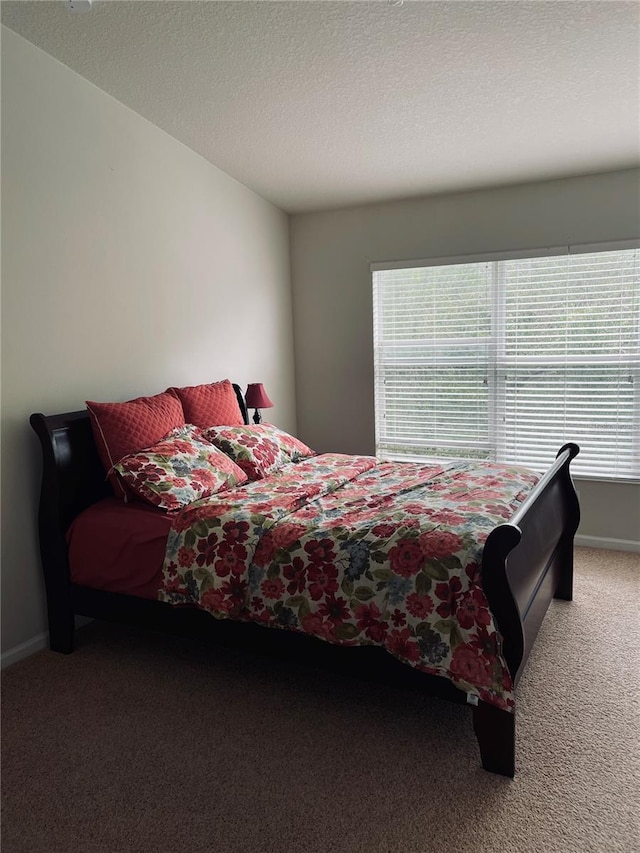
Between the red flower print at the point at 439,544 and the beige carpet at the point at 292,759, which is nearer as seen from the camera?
the beige carpet at the point at 292,759

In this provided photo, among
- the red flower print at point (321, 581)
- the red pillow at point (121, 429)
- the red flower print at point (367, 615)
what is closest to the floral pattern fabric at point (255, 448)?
the red pillow at point (121, 429)

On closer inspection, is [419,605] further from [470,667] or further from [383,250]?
[383,250]

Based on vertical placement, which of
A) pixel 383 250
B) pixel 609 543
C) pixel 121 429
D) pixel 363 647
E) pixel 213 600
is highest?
pixel 383 250

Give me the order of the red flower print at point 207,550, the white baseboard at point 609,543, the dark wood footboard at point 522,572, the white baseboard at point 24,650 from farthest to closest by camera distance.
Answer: the white baseboard at point 609,543
the white baseboard at point 24,650
the red flower print at point 207,550
the dark wood footboard at point 522,572

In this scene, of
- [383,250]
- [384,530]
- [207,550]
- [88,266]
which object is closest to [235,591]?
[207,550]

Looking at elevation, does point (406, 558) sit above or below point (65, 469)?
below

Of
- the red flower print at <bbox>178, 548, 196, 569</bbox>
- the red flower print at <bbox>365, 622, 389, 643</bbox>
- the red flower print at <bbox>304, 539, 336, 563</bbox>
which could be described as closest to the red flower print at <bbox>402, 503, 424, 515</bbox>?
the red flower print at <bbox>304, 539, 336, 563</bbox>

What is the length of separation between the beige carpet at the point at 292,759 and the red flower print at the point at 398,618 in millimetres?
457

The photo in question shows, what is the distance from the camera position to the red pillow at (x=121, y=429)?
2.62m

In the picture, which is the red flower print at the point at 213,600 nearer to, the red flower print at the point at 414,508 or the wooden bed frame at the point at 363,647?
the wooden bed frame at the point at 363,647

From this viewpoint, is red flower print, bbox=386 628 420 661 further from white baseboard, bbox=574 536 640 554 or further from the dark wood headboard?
white baseboard, bbox=574 536 640 554

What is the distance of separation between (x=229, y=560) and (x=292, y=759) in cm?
71

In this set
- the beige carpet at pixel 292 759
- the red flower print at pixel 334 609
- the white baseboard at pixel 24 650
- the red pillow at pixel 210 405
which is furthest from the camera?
the red pillow at pixel 210 405

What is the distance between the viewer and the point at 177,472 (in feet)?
8.40
